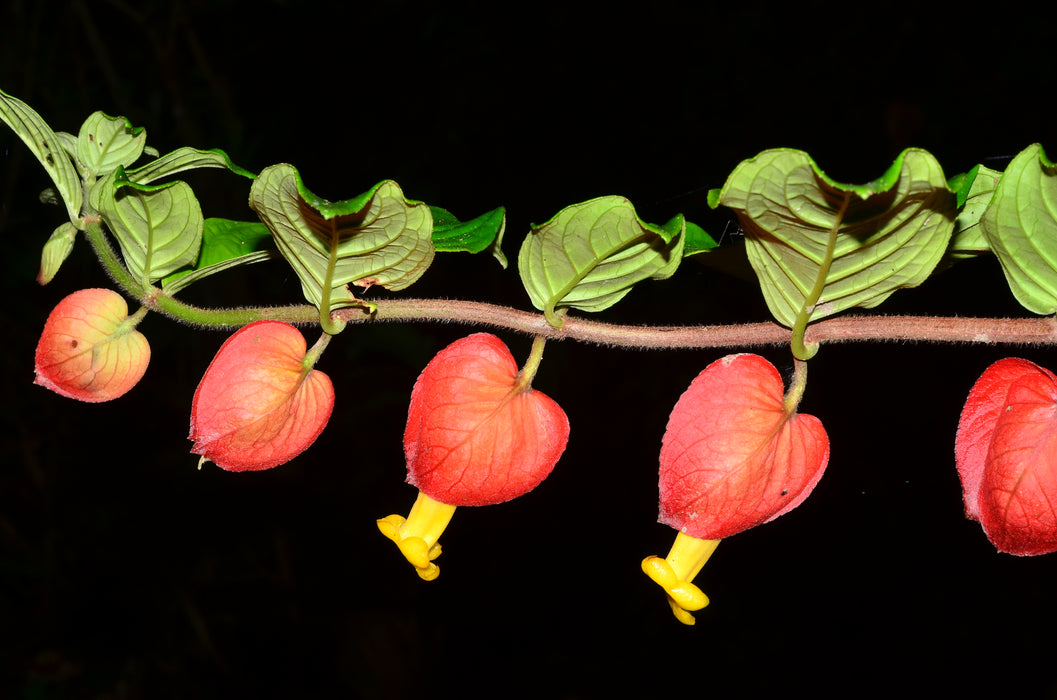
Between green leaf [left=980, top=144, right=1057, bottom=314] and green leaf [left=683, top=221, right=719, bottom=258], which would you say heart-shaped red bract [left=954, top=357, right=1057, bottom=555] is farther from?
green leaf [left=683, top=221, right=719, bottom=258]

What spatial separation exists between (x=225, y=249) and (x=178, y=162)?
0.12 metres

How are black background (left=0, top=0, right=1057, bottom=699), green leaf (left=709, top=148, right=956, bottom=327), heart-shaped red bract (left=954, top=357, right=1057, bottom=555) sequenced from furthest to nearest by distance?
black background (left=0, top=0, right=1057, bottom=699), heart-shaped red bract (left=954, top=357, right=1057, bottom=555), green leaf (left=709, top=148, right=956, bottom=327)

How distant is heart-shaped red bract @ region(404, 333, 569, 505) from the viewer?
2.28 feet

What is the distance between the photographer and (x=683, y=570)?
0.70 metres

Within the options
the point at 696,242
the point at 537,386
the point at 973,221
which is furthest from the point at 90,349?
the point at 537,386

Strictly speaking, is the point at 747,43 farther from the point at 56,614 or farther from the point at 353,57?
the point at 56,614

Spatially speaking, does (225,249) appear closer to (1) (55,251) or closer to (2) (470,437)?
(1) (55,251)

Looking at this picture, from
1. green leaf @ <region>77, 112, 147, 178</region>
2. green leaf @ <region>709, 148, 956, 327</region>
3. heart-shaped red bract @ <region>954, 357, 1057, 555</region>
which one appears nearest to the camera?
green leaf @ <region>709, 148, 956, 327</region>

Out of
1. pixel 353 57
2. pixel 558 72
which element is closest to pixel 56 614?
pixel 353 57

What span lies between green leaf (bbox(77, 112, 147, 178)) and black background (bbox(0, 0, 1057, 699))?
1616 mm

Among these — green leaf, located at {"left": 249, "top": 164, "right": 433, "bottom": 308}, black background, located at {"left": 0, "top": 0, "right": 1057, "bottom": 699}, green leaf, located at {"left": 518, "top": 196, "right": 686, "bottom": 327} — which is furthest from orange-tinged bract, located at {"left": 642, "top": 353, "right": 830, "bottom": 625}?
black background, located at {"left": 0, "top": 0, "right": 1057, "bottom": 699}

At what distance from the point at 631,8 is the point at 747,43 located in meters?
0.39

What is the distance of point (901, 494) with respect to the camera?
8.32 feet

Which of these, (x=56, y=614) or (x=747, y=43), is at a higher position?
(x=747, y=43)
